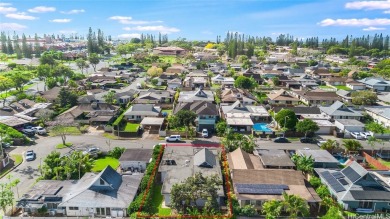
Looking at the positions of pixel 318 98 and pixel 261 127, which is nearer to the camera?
pixel 261 127

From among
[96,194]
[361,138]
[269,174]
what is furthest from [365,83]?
[96,194]

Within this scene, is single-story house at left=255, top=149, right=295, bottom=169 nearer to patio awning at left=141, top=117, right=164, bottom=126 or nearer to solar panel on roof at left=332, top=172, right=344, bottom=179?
solar panel on roof at left=332, top=172, right=344, bottom=179

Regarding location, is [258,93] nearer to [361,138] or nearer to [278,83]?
[278,83]

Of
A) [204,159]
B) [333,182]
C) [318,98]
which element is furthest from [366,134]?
[204,159]

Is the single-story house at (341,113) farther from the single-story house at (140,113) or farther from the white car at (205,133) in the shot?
the single-story house at (140,113)

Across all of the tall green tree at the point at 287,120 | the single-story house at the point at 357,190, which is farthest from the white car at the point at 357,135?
the single-story house at the point at 357,190

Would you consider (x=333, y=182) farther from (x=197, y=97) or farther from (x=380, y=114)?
(x=197, y=97)
